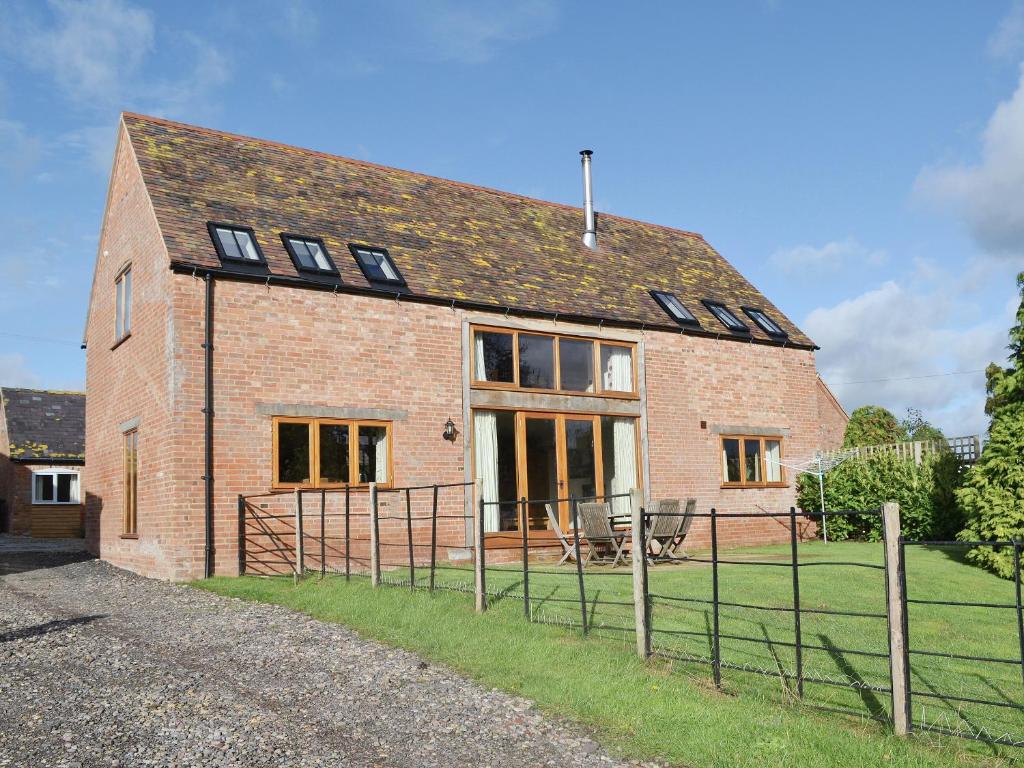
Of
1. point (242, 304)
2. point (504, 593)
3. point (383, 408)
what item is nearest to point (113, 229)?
point (242, 304)

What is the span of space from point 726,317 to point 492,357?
6.35m

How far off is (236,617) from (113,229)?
1036 cm

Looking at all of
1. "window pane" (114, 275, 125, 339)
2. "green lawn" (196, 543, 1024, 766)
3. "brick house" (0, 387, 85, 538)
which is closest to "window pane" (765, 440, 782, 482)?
"green lawn" (196, 543, 1024, 766)

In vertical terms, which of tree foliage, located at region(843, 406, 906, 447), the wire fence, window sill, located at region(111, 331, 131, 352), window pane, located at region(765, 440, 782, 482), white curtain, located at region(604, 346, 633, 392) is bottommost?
the wire fence

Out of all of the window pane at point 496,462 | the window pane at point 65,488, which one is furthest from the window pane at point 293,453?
the window pane at point 65,488

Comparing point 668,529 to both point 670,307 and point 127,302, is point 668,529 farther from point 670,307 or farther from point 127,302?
point 127,302

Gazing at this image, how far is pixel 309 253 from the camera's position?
14742 mm

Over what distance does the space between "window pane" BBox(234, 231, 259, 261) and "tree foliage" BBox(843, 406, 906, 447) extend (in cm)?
1806

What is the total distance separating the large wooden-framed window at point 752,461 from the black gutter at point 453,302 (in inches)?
84.8

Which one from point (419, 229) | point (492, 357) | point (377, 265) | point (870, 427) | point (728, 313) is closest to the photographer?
point (377, 265)

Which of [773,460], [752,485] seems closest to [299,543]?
[752,485]

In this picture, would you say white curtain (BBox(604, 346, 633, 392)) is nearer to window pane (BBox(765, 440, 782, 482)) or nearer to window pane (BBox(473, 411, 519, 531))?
window pane (BBox(473, 411, 519, 531))

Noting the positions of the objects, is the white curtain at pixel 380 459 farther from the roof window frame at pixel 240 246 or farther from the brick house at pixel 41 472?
the brick house at pixel 41 472

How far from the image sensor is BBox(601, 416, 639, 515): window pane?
1672 centimetres
